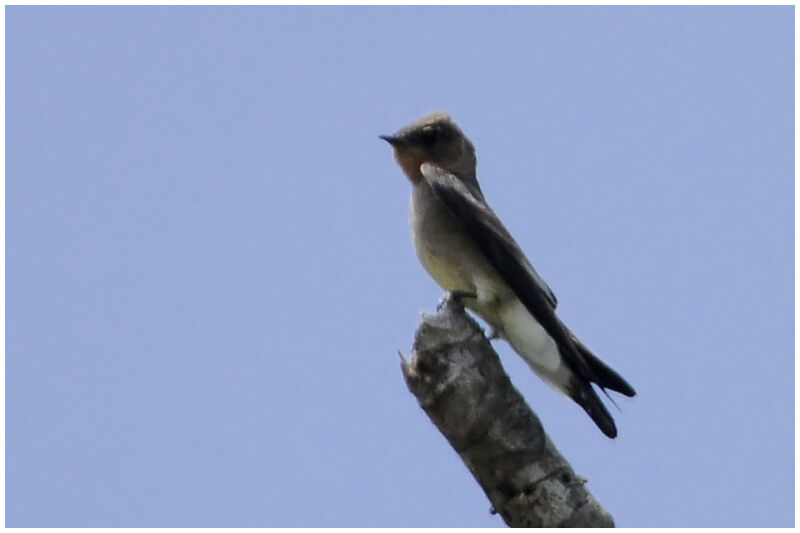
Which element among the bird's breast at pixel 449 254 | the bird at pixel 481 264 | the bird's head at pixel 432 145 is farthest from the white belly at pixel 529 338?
the bird's head at pixel 432 145

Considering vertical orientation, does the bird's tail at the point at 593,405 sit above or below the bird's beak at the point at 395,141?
below

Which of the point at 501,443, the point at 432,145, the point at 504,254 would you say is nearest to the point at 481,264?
the point at 504,254

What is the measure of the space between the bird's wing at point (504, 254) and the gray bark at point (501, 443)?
4.98 feet

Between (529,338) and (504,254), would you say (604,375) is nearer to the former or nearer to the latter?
(529,338)

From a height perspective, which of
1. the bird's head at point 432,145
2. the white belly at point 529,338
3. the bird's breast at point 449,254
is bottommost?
the white belly at point 529,338

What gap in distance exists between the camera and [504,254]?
38.8 feet

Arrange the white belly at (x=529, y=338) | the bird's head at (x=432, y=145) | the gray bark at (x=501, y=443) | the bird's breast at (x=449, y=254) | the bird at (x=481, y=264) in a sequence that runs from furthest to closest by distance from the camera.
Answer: the bird's head at (x=432, y=145) < the bird's breast at (x=449, y=254) < the white belly at (x=529, y=338) < the bird at (x=481, y=264) < the gray bark at (x=501, y=443)

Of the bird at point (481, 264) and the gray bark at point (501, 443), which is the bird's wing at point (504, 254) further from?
the gray bark at point (501, 443)

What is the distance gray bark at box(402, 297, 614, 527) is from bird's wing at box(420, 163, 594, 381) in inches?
59.7

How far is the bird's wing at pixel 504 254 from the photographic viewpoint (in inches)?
444

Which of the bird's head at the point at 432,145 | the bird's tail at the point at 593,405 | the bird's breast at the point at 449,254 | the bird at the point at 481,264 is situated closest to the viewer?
the bird's tail at the point at 593,405

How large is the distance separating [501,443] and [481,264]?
2582mm

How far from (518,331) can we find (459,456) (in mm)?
2166

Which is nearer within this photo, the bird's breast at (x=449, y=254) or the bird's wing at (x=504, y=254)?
the bird's wing at (x=504, y=254)
